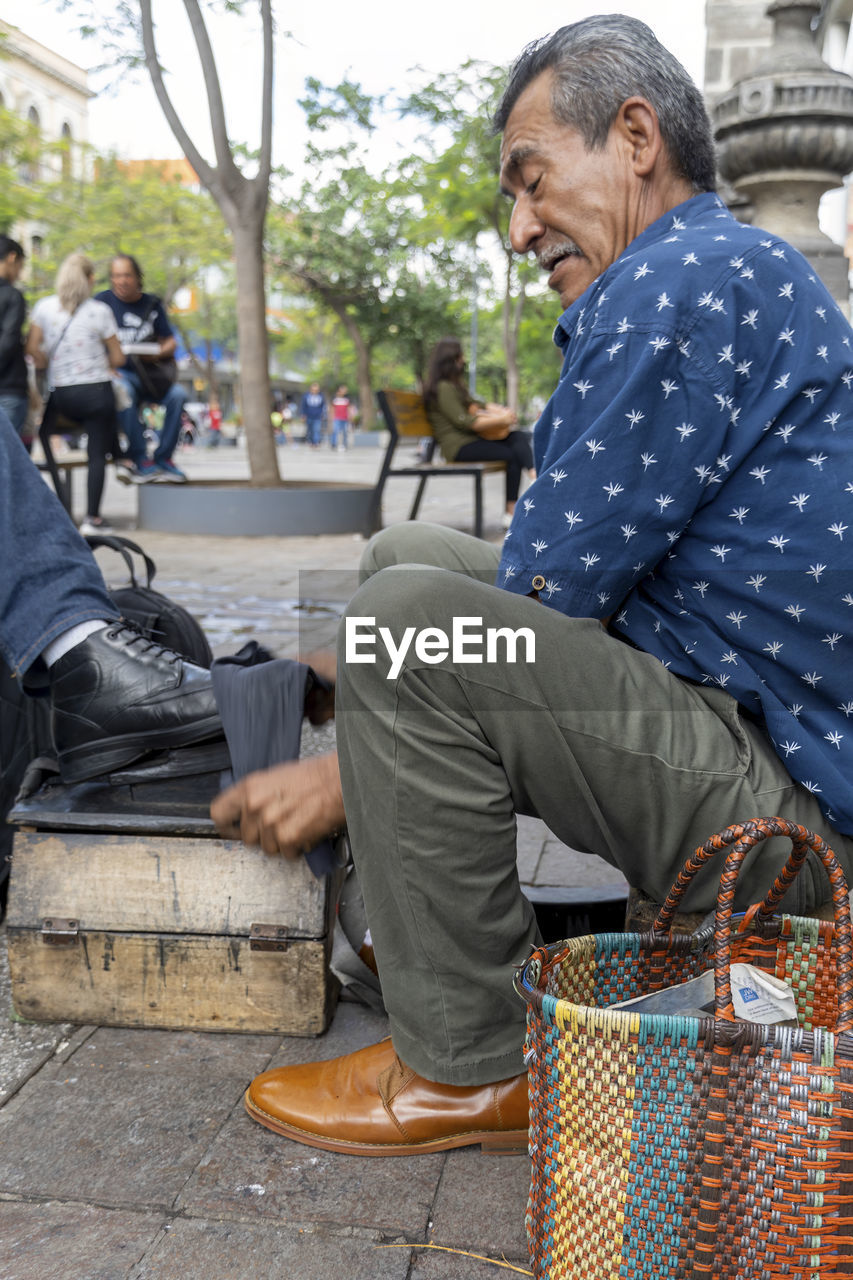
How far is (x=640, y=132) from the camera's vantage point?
1.73 m

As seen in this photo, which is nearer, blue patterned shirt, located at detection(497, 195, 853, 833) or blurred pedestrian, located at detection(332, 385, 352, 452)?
blue patterned shirt, located at detection(497, 195, 853, 833)

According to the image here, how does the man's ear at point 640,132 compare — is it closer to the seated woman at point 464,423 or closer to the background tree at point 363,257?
the seated woman at point 464,423

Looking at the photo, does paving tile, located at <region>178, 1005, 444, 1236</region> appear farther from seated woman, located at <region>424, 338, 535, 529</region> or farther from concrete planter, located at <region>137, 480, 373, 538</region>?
concrete planter, located at <region>137, 480, 373, 538</region>

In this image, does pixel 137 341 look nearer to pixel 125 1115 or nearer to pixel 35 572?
pixel 35 572

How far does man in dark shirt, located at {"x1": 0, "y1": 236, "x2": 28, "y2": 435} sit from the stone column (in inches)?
167

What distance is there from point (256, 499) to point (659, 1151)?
25.2 feet

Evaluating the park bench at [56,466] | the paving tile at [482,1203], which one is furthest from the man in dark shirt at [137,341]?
the paving tile at [482,1203]

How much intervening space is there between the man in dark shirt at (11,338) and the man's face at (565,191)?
5766mm

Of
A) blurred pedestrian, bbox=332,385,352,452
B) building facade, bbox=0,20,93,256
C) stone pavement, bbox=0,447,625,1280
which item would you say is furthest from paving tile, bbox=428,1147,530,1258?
building facade, bbox=0,20,93,256

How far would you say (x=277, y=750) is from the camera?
2002 millimetres

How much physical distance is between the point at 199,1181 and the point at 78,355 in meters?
6.90

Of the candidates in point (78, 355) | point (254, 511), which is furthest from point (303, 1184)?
point (254, 511)

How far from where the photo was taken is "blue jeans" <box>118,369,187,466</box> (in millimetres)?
8945

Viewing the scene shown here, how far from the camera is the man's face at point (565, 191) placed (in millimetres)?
1763
